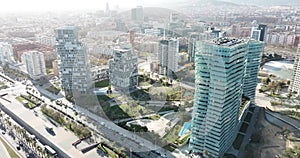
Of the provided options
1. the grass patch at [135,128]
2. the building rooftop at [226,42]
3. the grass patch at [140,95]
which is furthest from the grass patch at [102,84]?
the building rooftop at [226,42]

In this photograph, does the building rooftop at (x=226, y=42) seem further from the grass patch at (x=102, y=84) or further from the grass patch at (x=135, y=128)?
the grass patch at (x=102, y=84)

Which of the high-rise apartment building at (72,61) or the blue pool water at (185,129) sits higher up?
the high-rise apartment building at (72,61)

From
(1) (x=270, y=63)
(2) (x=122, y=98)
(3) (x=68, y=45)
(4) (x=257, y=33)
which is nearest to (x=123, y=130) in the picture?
(2) (x=122, y=98)

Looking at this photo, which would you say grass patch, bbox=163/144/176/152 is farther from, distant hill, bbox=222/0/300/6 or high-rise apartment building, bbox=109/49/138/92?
distant hill, bbox=222/0/300/6

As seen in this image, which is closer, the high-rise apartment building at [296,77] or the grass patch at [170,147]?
the grass patch at [170,147]

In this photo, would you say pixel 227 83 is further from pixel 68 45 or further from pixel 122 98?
pixel 68 45

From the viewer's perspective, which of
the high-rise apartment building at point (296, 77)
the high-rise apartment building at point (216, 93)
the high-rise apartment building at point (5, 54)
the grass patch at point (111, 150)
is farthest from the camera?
the high-rise apartment building at point (5, 54)

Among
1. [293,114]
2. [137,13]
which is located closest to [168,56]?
[293,114]
